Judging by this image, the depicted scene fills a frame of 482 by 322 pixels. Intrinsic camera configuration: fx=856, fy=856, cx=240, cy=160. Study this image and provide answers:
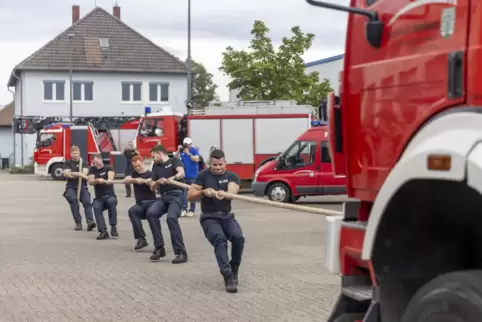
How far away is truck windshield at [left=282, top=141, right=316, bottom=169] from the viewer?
945 inches

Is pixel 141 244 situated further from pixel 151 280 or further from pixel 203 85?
pixel 203 85

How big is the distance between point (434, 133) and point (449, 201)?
45 cm

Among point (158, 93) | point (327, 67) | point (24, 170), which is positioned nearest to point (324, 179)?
point (327, 67)

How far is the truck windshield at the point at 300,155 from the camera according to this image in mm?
24016

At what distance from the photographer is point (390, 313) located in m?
4.07

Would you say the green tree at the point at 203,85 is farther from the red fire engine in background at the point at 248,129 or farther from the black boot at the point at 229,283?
the black boot at the point at 229,283

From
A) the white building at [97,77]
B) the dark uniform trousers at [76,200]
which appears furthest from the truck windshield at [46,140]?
the dark uniform trousers at [76,200]

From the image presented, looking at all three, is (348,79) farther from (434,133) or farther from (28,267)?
(28,267)

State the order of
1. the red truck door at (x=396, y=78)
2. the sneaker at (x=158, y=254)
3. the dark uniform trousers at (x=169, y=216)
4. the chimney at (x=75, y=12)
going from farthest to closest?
1. the chimney at (x=75, y=12)
2. the sneaker at (x=158, y=254)
3. the dark uniform trousers at (x=169, y=216)
4. the red truck door at (x=396, y=78)

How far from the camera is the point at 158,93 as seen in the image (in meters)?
58.7

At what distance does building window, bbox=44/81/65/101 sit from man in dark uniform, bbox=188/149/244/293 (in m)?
48.5

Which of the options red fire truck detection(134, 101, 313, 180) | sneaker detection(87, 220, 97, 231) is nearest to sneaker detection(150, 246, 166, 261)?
sneaker detection(87, 220, 97, 231)

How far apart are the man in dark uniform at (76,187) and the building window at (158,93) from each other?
134ft

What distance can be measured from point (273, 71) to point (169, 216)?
91.9 feet
